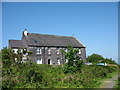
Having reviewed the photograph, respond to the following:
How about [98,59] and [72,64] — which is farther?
[98,59]

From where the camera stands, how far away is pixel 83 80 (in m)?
9.91

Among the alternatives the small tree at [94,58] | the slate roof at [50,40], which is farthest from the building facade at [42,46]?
the small tree at [94,58]

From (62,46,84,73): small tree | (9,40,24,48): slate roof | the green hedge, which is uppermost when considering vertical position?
(9,40,24,48): slate roof

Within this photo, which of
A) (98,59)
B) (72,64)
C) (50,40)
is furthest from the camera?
(98,59)

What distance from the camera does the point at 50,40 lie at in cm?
2717

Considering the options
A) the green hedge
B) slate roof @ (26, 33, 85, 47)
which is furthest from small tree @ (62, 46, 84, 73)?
slate roof @ (26, 33, 85, 47)

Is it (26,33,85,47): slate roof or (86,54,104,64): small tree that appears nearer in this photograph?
(26,33,85,47): slate roof

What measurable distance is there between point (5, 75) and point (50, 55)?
1630cm

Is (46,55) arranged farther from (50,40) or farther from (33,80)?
(33,80)

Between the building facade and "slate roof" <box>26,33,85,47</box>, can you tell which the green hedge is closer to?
the building facade

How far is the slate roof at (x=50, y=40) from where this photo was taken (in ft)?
82.6

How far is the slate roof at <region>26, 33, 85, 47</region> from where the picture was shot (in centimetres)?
2519

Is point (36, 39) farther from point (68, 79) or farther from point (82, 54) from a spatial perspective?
point (68, 79)

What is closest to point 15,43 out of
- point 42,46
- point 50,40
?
point 42,46
